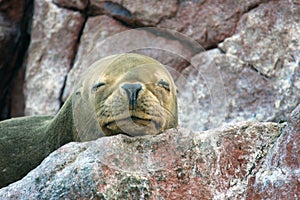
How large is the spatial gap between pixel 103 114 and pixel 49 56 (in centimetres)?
465

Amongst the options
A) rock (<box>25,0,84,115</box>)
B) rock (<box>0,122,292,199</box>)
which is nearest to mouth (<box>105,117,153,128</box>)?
rock (<box>0,122,292,199</box>)

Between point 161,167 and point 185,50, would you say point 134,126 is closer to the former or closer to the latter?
point 161,167

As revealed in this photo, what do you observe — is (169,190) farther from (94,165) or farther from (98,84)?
(98,84)

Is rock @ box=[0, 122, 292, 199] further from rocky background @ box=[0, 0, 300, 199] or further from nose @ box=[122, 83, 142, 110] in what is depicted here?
rocky background @ box=[0, 0, 300, 199]

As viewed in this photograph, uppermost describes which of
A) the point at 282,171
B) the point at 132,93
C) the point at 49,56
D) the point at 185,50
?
the point at 132,93

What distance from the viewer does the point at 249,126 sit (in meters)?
5.02

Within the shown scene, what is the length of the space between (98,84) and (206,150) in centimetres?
109

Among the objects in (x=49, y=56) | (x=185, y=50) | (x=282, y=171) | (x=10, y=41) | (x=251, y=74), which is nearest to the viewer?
(x=282, y=171)

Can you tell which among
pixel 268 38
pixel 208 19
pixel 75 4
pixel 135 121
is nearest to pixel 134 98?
pixel 135 121

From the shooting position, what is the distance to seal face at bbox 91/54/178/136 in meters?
5.24

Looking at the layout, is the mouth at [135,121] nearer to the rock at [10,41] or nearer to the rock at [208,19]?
the rock at [208,19]

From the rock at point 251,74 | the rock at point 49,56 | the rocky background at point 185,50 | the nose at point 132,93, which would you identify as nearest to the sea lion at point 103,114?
the nose at point 132,93

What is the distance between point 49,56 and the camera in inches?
392

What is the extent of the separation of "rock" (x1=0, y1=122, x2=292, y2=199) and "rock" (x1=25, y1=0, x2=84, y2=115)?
190 inches
